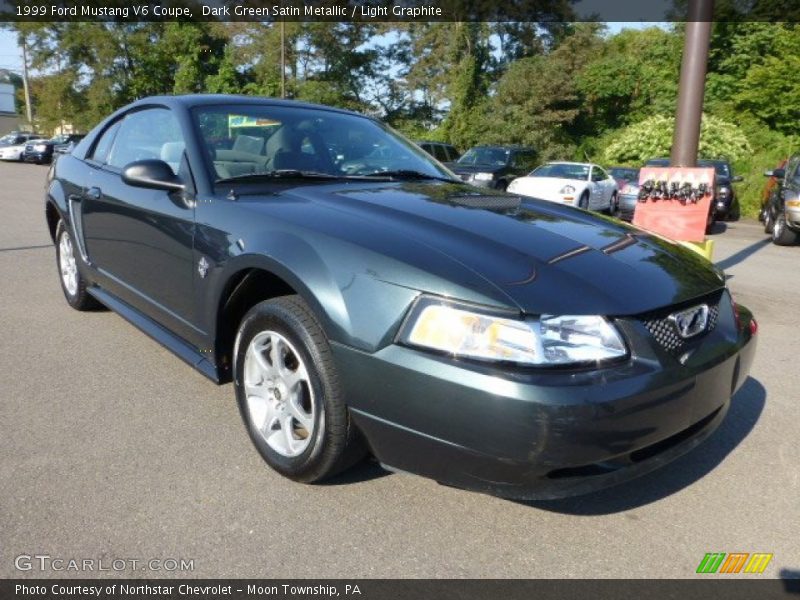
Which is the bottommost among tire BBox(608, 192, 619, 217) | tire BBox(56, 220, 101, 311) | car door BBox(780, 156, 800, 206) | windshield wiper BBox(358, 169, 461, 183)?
tire BBox(608, 192, 619, 217)

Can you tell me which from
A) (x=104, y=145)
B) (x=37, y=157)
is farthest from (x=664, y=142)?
(x=37, y=157)

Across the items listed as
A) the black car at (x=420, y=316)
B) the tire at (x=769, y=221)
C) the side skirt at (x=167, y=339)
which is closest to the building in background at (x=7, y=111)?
the tire at (x=769, y=221)

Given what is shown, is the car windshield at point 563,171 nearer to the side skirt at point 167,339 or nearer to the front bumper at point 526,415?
the side skirt at point 167,339

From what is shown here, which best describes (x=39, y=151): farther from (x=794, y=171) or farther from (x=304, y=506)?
(x=304, y=506)

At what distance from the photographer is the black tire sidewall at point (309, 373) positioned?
226 centimetres

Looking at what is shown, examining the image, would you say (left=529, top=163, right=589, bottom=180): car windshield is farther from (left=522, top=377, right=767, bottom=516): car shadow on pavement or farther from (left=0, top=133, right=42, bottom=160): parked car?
(left=0, top=133, right=42, bottom=160): parked car

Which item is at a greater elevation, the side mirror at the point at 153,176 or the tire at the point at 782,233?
the side mirror at the point at 153,176

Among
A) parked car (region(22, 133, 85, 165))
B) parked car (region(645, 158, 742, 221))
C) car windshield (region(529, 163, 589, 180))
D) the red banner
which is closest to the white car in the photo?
car windshield (region(529, 163, 589, 180))

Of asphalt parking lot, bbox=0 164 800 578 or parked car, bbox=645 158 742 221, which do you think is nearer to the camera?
asphalt parking lot, bbox=0 164 800 578

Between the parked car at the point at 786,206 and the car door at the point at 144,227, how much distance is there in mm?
10038

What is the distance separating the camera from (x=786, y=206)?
10.4 metres

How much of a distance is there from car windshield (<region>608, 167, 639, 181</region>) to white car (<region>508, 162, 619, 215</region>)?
780mm

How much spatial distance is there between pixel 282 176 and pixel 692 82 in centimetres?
434

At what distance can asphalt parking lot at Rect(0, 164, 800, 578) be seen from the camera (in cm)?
213
